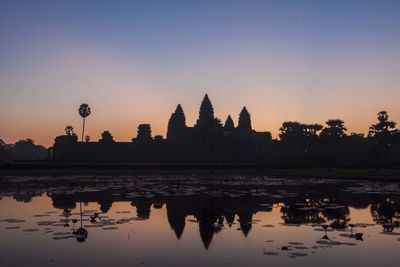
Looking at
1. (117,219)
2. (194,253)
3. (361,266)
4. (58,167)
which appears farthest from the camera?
(58,167)

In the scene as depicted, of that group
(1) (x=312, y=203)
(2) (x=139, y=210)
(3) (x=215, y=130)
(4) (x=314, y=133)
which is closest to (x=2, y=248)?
(2) (x=139, y=210)

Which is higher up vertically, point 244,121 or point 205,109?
point 205,109

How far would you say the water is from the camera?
1149cm

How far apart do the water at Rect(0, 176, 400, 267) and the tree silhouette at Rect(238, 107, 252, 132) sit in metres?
114

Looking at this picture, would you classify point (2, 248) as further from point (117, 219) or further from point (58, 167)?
point (58, 167)

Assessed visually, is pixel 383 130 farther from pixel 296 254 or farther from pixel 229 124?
pixel 296 254

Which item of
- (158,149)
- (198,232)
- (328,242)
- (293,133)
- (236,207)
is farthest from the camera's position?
(293,133)

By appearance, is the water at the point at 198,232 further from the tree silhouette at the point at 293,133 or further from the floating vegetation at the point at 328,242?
the tree silhouette at the point at 293,133

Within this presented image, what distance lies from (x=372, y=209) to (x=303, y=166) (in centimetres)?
5466

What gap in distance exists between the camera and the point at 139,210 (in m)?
21.7

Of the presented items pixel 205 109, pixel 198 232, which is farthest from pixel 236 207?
pixel 205 109

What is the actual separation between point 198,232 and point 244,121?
127m

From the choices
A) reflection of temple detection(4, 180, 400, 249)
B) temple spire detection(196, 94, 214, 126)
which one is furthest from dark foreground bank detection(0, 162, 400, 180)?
temple spire detection(196, 94, 214, 126)

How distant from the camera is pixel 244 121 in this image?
142 meters
